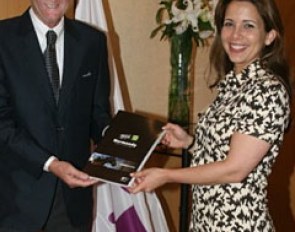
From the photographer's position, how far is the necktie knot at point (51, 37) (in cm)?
187

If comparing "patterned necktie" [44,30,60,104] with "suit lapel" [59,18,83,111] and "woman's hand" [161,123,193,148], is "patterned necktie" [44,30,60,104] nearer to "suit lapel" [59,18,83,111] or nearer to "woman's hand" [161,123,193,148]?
"suit lapel" [59,18,83,111]

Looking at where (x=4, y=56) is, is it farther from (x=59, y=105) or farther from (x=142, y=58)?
(x=142, y=58)

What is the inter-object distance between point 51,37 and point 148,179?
61 cm

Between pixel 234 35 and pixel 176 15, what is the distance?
1048mm

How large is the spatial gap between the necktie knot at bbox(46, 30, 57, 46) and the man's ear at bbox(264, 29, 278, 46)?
73 cm

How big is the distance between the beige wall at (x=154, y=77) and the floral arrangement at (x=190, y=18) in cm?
24

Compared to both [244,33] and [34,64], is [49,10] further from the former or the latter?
[244,33]

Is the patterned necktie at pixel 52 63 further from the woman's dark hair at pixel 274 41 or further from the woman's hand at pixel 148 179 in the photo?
the woman's dark hair at pixel 274 41

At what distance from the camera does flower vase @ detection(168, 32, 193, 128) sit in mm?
2824

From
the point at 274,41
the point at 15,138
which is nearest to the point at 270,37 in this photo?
the point at 274,41

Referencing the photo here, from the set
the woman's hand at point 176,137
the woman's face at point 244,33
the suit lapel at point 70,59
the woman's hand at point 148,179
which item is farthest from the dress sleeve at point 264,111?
the suit lapel at point 70,59

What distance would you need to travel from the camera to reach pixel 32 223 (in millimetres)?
1894

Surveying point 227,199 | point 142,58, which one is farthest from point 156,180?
point 142,58

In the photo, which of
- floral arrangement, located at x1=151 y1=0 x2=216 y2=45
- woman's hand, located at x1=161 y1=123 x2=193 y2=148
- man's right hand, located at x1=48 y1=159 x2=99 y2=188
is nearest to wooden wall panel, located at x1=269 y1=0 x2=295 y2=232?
floral arrangement, located at x1=151 y1=0 x2=216 y2=45
